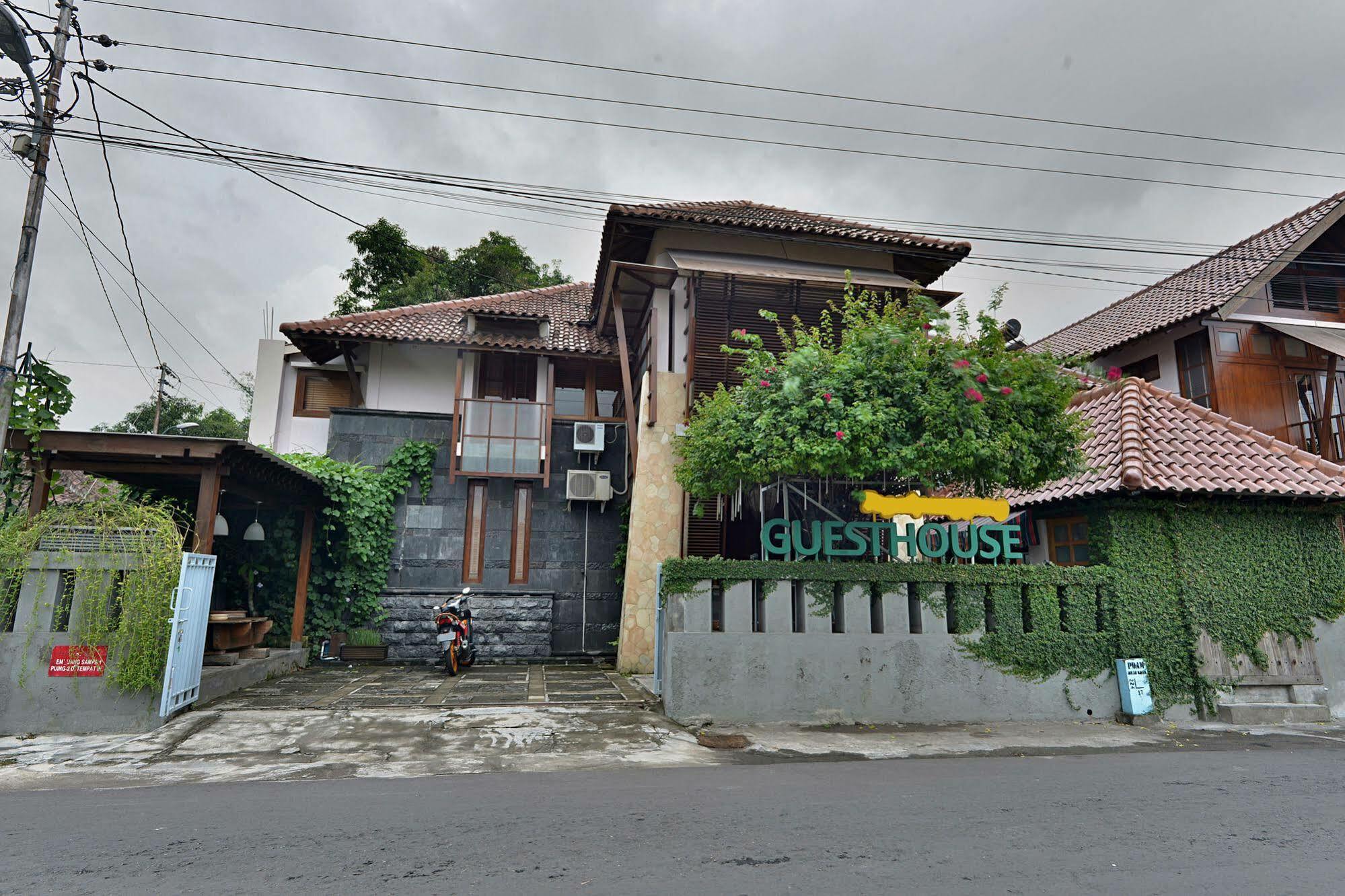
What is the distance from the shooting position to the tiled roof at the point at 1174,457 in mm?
8648

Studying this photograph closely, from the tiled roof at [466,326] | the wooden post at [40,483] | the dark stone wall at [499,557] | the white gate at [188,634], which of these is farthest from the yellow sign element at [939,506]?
the wooden post at [40,483]

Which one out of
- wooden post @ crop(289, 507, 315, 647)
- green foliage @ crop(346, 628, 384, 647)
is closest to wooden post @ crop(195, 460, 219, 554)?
wooden post @ crop(289, 507, 315, 647)

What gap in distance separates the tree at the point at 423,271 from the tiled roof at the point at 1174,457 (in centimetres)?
1779

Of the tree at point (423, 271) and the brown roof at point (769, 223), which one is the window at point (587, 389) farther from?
the tree at point (423, 271)

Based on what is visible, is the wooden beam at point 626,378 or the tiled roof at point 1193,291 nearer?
the wooden beam at point 626,378

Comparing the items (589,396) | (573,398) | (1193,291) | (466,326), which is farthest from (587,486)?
(1193,291)

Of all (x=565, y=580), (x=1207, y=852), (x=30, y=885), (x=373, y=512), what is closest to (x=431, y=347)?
(x=373, y=512)

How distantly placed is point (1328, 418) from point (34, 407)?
1991 centimetres

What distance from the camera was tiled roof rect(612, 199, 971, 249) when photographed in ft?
37.7

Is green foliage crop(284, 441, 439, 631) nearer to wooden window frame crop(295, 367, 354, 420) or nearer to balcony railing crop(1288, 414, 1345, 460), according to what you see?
wooden window frame crop(295, 367, 354, 420)

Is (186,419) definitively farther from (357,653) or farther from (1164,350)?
(1164,350)

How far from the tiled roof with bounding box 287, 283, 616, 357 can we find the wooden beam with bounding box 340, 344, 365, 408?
48cm

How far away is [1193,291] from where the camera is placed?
14.9 m

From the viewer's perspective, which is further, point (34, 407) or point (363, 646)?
point (363, 646)
